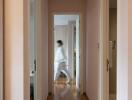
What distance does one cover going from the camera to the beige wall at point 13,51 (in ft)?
6.02

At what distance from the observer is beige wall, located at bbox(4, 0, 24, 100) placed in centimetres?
184

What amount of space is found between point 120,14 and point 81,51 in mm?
4162

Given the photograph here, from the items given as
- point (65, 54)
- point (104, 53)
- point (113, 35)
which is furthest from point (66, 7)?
point (65, 54)

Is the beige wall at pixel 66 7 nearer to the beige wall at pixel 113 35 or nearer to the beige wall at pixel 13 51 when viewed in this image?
the beige wall at pixel 113 35

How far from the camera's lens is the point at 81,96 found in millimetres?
5812

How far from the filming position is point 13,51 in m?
1.85

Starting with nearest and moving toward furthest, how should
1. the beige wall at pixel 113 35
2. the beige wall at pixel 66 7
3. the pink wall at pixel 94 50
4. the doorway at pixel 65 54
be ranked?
1. the pink wall at pixel 94 50
2. the beige wall at pixel 113 35
3. the beige wall at pixel 66 7
4. the doorway at pixel 65 54

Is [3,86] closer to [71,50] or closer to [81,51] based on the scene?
[81,51]

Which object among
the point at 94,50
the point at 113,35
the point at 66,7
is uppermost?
the point at 66,7

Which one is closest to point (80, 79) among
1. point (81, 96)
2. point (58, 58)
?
point (81, 96)

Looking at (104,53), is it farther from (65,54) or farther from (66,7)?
(65,54)

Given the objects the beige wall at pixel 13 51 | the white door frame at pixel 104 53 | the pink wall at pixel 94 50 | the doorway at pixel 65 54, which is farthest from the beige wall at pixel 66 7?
the beige wall at pixel 13 51

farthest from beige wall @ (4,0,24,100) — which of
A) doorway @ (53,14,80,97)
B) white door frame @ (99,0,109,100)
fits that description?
doorway @ (53,14,80,97)

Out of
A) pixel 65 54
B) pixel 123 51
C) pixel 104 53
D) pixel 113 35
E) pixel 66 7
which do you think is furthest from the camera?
pixel 65 54
